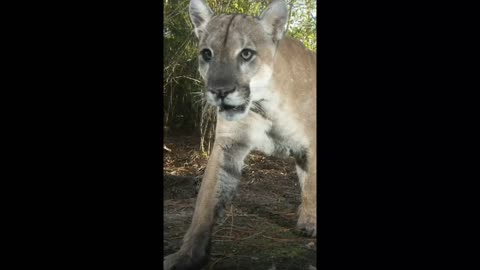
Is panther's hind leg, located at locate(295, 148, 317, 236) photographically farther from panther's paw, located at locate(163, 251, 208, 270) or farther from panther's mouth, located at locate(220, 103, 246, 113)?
panther's paw, located at locate(163, 251, 208, 270)

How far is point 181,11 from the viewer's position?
3.51 meters

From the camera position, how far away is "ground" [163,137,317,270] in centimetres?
336

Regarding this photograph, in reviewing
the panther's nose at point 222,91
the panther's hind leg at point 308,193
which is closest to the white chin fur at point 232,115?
the panther's nose at point 222,91

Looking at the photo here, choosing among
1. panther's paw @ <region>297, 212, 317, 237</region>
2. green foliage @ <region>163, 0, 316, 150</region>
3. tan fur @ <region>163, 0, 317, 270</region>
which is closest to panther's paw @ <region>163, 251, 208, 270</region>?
tan fur @ <region>163, 0, 317, 270</region>

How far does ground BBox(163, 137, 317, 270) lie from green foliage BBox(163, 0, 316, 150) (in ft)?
0.40

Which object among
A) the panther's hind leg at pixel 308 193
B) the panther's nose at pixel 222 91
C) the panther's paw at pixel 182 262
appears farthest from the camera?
the panther's hind leg at pixel 308 193

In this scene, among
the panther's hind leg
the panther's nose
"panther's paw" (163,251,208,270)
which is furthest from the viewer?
the panther's hind leg

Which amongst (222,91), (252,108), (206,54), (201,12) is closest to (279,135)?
(252,108)

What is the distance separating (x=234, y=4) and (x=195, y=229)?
1.36m

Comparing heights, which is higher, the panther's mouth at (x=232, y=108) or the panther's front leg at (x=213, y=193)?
the panther's mouth at (x=232, y=108)

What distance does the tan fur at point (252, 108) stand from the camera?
333 cm

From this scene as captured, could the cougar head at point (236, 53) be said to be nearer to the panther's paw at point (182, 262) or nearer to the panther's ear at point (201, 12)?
the panther's ear at point (201, 12)

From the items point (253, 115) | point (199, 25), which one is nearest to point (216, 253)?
point (253, 115)

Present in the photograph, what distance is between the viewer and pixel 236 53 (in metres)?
3.32
